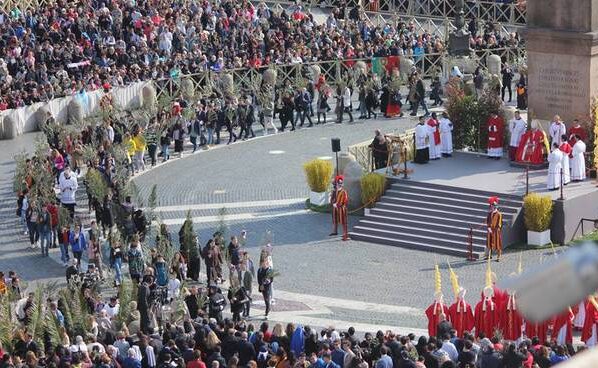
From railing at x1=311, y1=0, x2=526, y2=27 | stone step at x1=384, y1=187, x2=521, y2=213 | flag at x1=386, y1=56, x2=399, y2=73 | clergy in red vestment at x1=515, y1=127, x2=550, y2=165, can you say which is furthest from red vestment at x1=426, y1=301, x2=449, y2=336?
railing at x1=311, y1=0, x2=526, y2=27

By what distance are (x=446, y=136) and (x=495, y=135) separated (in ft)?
3.99

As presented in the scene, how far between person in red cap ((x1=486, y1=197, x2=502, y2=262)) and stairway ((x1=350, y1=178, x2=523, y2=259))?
0.21 metres

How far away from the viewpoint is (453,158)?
100 ft

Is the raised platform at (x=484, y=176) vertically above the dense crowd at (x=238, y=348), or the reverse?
the raised platform at (x=484, y=176)

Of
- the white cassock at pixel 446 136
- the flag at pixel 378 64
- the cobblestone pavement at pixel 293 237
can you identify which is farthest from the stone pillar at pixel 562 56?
the flag at pixel 378 64

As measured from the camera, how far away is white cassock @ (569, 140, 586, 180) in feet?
90.1

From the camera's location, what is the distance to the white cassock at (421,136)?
29781 millimetres

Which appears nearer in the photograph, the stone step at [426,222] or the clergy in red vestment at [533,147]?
the stone step at [426,222]

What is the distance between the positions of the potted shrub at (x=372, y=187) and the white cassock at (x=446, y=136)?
98.5 inches

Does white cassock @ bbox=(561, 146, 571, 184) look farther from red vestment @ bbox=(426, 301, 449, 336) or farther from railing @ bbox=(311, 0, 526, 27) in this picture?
railing @ bbox=(311, 0, 526, 27)

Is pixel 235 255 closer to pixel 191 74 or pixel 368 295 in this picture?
pixel 368 295

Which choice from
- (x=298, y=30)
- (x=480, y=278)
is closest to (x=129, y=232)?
(x=480, y=278)

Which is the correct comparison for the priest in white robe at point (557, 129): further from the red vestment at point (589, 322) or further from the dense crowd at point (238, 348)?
the dense crowd at point (238, 348)

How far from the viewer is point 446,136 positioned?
99.9ft
